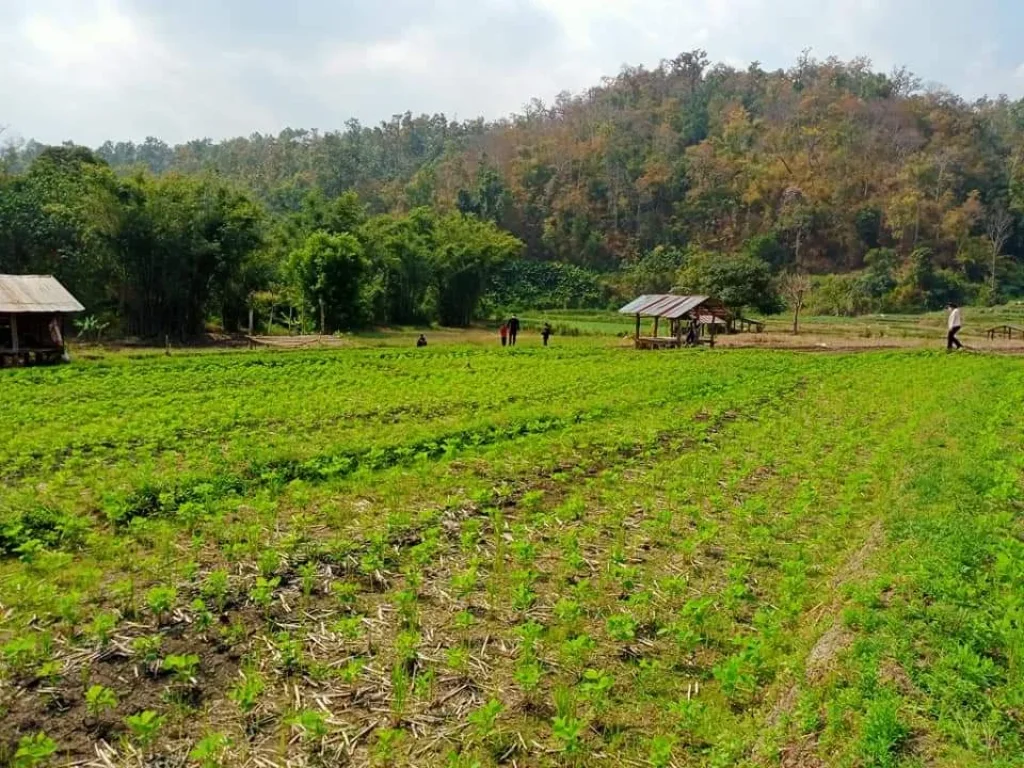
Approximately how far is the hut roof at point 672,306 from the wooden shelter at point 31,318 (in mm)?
22785

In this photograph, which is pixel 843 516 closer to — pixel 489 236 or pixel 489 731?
pixel 489 731

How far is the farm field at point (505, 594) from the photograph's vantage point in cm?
440

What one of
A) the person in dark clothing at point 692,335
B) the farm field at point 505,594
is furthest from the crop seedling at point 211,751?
the person in dark clothing at point 692,335

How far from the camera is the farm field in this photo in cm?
440

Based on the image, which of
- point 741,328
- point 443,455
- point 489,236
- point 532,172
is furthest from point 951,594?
point 532,172

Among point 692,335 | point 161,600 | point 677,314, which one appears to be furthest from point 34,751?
point 692,335

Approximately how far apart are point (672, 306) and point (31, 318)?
25175 mm

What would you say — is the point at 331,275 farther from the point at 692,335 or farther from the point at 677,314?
the point at 692,335

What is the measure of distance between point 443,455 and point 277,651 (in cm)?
574

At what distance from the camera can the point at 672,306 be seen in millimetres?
33500

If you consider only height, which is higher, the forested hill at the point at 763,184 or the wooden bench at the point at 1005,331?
the forested hill at the point at 763,184

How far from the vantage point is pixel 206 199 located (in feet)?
113

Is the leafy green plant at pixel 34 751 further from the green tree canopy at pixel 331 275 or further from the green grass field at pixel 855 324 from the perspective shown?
the green tree canopy at pixel 331 275

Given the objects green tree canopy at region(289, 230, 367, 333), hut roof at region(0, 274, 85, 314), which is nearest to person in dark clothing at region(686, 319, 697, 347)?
green tree canopy at region(289, 230, 367, 333)
